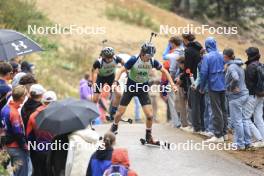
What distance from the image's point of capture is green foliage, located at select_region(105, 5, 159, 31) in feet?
143

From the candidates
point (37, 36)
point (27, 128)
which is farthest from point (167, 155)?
point (37, 36)

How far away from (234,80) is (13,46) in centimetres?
434

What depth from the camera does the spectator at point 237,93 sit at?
13.5 m

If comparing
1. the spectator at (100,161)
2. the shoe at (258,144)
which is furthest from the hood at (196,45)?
the spectator at (100,161)

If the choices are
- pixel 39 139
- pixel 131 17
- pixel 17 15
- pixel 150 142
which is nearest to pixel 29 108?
pixel 39 139

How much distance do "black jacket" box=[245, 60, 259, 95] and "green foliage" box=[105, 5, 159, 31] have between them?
30001 mm

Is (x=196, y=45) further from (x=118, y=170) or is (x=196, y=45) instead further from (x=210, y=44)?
(x=118, y=170)

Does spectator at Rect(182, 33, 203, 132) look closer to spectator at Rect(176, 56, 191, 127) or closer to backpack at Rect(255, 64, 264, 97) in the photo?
spectator at Rect(176, 56, 191, 127)

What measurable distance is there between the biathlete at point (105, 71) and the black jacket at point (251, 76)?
10.1 feet

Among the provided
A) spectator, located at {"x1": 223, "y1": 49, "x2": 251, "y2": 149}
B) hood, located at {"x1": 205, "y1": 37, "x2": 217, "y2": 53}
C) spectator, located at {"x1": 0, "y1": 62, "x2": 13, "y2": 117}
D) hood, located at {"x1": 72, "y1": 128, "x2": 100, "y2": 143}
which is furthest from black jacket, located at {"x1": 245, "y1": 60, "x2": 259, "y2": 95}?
hood, located at {"x1": 72, "y1": 128, "x2": 100, "y2": 143}

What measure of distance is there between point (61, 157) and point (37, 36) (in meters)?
22.8

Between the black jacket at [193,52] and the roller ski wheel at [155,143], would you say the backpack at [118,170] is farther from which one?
the black jacket at [193,52]

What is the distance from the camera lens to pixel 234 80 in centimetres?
1337

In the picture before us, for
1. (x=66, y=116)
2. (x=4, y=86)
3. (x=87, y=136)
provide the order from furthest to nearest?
(x=4, y=86)
(x=66, y=116)
(x=87, y=136)
